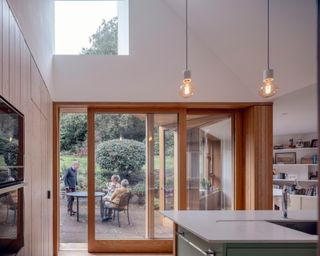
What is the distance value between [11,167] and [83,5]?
13.3 ft

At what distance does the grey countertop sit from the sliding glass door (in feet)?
6.82

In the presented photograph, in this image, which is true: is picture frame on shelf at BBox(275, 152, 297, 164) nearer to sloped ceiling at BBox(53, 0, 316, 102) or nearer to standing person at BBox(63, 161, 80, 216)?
sloped ceiling at BBox(53, 0, 316, 102)

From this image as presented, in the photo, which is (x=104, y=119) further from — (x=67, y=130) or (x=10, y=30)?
(x=10, y=30)

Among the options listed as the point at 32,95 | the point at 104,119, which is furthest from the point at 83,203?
the point at 32,95

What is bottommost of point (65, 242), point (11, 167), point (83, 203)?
point (65, 242)

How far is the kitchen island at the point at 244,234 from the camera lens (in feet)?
7.48

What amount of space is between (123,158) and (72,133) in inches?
90.6

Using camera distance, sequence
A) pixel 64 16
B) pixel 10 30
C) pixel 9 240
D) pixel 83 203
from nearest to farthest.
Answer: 1. pixel 9 240
2. pixel 10 30
3. pixel 64 16
4. pixel 83 203

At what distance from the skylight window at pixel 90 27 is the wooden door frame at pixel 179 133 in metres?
0.77

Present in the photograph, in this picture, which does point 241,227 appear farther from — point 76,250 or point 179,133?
point 76,250

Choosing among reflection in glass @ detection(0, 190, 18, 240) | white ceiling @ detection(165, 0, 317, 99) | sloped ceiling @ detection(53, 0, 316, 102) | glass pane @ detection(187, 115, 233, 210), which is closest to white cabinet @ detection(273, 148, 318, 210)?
glass pane @ detection(187, 115, 233, 210)

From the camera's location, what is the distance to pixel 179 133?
535 cm

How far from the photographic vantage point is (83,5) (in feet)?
17.7

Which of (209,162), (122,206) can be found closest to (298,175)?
(209,162)
